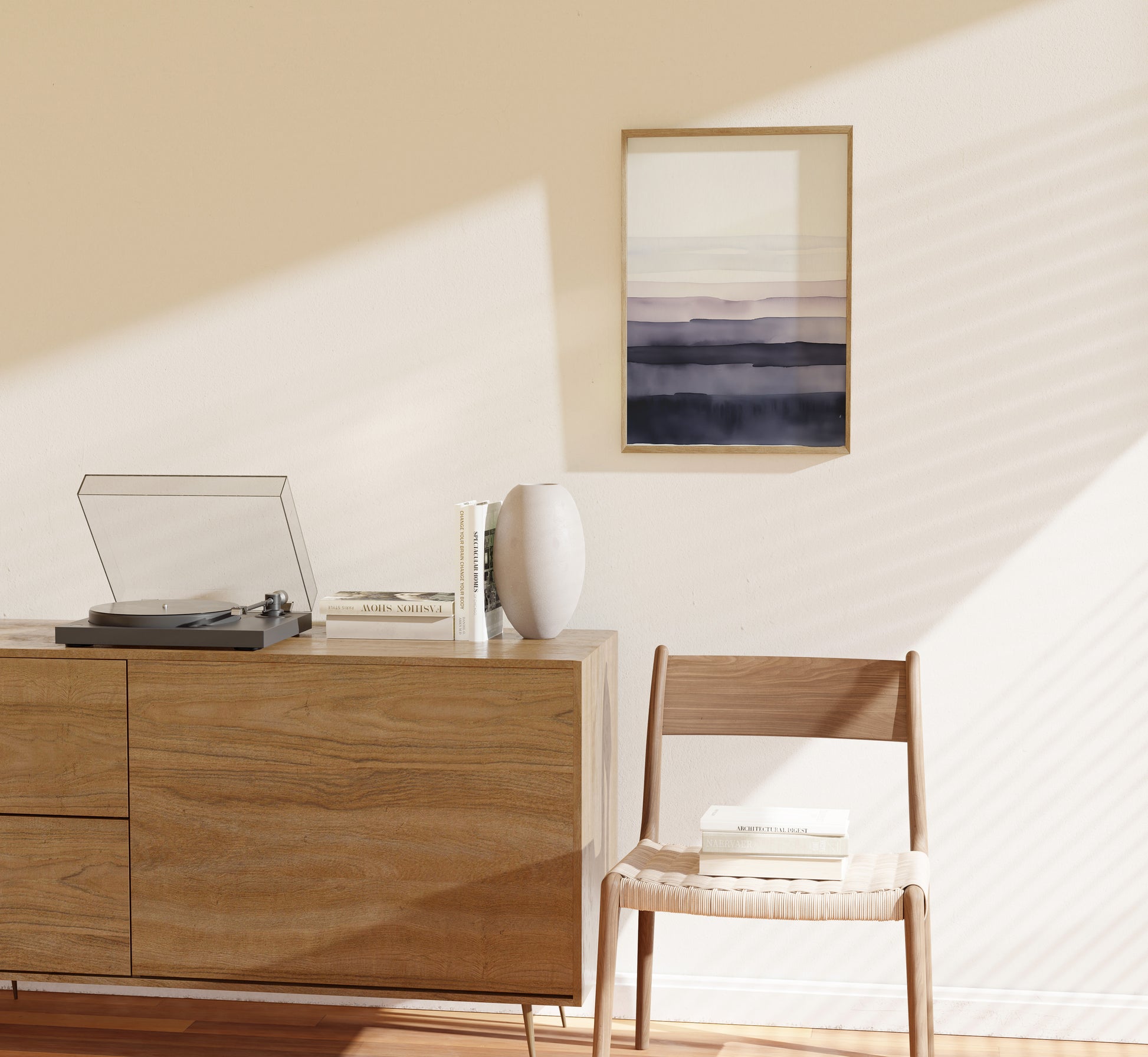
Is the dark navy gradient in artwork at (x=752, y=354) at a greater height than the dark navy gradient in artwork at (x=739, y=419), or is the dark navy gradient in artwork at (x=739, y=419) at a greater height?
the dark navy gradient in artwork at (x=752, y=354)

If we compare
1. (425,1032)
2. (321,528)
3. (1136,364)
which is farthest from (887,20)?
(425,1032)

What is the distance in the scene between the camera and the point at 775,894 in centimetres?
193

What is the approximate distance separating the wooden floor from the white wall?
58mm

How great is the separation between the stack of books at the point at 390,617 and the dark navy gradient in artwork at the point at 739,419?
0.56m

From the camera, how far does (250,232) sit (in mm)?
2660

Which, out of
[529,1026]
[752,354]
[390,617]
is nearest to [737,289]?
[752,354]

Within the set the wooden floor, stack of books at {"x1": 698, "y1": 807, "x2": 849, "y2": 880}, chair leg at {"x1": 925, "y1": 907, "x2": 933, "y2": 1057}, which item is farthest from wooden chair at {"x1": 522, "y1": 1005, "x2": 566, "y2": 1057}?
chair leg at {"x1": 925, "y1": 907, "x2": 933, "y2": 1057}

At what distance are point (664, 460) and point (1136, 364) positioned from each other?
3.15 feet


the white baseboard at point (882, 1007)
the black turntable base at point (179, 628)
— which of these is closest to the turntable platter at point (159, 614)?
the black turntable base at point (179, 628)

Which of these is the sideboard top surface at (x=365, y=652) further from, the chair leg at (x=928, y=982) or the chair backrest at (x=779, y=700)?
the chair leg at (x=928, y=982)

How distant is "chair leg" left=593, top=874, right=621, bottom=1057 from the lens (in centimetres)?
194

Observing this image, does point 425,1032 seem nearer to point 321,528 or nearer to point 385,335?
point 321,528

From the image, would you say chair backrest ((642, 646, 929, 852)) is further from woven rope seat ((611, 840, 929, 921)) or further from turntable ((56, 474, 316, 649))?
turntable ((56, 474, 316, 649))

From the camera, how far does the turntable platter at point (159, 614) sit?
2254mm
